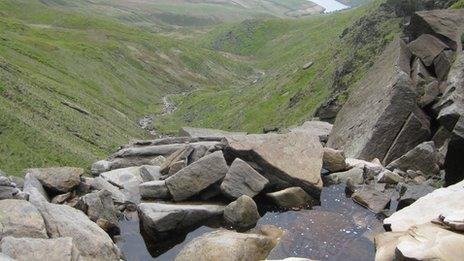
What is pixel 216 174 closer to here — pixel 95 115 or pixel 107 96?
pixel 95 115

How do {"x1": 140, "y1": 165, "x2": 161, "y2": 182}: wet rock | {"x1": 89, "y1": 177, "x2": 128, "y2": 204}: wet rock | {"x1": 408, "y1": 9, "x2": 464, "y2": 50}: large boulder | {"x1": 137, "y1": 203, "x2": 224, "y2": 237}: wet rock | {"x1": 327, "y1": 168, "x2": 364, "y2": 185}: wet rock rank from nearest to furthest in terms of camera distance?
{"x1": 137, "y1": 203, "x2": 224, "y2": 237}: wet rock < {"x1": 89, "y1": 177, "x2": 128, "y2": 204}: wet rock < {"x1": 327, "y1": 168, "x2": 364, "y2": 185}: wet rock < {"x1": 140, "y1": 165, "x2": 161, "y2": 182}: wet rock < {"x1": 408, "y1": 9, "x2": 464, "y2": 50}: large boulder

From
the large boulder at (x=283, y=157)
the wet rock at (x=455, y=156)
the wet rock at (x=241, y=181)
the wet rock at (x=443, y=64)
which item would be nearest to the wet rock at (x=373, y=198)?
the large boulder at (x=283, y=157)

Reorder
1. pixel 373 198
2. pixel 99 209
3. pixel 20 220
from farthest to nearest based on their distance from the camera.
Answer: pixel 373 198 < pixel 99 209 < pixel 20 220

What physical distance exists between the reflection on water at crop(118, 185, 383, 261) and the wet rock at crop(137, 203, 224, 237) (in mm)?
A: 497

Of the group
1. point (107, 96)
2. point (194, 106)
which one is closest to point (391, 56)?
point (107, 96)

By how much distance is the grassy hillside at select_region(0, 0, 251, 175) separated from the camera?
4941cm

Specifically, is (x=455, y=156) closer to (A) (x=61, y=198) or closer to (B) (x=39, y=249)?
(B) (x=39, y=249)

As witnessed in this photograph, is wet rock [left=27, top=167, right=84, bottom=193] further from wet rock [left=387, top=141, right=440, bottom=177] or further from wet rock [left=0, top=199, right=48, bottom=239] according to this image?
wet rock [left=387, top=141, right=440, bottom=177]

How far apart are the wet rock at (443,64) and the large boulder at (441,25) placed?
1084 mm

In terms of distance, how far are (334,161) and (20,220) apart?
1875 cm

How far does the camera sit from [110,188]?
29938 mm

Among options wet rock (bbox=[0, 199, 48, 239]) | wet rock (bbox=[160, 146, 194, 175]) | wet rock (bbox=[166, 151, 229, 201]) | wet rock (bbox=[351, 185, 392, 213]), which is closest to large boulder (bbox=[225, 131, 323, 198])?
wet rock (bbox=[166, 151, 229, 201])

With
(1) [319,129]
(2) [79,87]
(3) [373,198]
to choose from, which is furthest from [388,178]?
(2) [79,87]

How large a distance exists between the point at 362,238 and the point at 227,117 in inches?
3115
